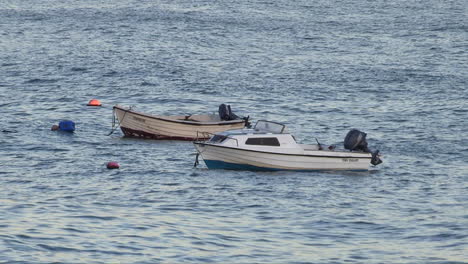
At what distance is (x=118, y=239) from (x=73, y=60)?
64.3 m

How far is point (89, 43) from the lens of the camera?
116 meters

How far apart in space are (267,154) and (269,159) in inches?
13.0

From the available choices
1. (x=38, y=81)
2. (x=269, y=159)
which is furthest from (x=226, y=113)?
(x=38, y=81)

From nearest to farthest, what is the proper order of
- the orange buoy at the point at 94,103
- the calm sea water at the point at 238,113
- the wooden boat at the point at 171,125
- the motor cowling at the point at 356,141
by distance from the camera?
1. the calm sea water at the point at 238,113
2. the motor cowling at the point at 356,141
3. the wooden boat at the point at 171,125
4. the orange buoy at the point at 94,103

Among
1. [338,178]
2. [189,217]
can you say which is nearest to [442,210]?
[338,178]

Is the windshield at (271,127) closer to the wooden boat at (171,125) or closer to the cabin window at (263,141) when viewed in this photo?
the cabin window at (263,141)

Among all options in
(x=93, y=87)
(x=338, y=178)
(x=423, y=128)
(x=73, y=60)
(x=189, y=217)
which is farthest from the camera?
(x=73, y=60)

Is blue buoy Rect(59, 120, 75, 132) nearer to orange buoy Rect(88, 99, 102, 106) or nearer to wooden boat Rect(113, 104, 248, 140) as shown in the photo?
wooden boat Rect(113, 104, 248, 140)

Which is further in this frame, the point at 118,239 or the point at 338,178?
the point at 338,178

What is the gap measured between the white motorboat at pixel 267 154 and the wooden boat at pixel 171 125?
8.13 m

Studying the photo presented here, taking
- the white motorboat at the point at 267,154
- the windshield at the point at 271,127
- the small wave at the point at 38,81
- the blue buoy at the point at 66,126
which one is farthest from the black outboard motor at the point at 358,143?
the small wave at the point at 38,81

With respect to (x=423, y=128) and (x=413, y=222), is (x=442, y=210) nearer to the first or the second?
(x=413, y=222)

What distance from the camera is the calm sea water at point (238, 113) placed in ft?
134

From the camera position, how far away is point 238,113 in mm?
76188
